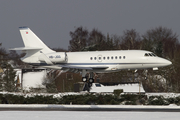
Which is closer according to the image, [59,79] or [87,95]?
[87,95]

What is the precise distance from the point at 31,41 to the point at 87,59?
24.9 feet

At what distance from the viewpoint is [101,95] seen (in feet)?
92.6

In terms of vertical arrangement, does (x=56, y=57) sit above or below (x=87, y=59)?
above

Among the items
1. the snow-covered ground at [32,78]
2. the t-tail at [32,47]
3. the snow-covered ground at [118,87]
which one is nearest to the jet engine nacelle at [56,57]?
the t-tail at [32,47]

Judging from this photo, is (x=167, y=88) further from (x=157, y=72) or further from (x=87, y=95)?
(x=87, y=95)

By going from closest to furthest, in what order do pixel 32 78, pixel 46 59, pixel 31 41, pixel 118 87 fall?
pixel 118 87 → pixel 46 59 → pixel 31 41 → pixel 32 78

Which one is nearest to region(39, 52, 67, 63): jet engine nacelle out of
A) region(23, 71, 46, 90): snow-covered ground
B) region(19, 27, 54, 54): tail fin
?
region(19, 27, 54, 54): tail fin

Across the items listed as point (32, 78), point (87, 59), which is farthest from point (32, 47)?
point (32, 78)

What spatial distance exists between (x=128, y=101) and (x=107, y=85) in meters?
7.23

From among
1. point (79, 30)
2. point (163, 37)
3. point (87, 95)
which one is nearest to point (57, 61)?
point (87, 95)

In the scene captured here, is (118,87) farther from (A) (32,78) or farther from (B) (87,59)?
(A) (32,78)

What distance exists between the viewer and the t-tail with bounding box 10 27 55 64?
39031 mm

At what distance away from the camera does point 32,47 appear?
39469 mm

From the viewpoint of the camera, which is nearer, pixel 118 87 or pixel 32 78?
pixel 118 87
